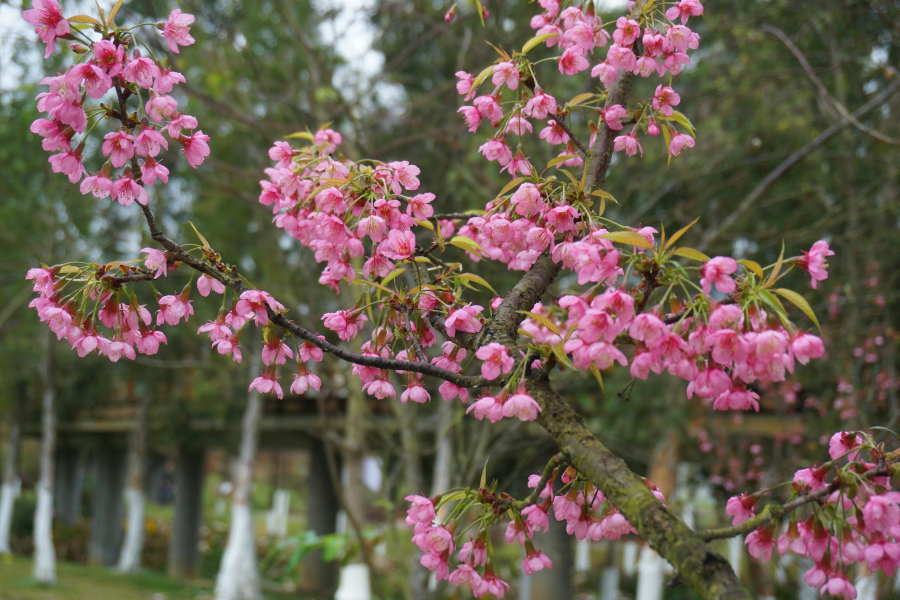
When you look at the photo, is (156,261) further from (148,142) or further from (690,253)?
(690,253)

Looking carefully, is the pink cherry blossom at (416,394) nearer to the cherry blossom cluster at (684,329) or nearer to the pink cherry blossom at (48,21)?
the cherry blossom cluster at (684,329)

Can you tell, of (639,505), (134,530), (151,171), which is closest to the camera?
(639,505)

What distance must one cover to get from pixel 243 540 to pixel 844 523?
8.99 metres

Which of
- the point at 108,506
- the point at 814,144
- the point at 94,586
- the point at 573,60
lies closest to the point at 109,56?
the point at 573,60

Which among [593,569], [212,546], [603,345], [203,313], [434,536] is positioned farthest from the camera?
[212,546]

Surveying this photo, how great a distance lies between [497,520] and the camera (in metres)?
1.09

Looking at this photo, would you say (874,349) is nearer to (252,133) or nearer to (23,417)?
(252,133)

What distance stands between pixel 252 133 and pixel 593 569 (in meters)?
11.1

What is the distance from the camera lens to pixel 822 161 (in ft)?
18.8

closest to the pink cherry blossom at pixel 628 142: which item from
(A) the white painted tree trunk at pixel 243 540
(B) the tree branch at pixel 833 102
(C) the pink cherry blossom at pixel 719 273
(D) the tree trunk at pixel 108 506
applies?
(C) the pink cherry blossom at pixel 719 273

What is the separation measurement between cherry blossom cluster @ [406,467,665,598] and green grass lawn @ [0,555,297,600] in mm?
9938

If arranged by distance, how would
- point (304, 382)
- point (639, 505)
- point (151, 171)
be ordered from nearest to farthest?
point (639, 505) < point (151, 171) < point (304, 382)

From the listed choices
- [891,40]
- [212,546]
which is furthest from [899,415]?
[212,546]

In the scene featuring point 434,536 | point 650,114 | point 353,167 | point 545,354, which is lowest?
point 434,536
